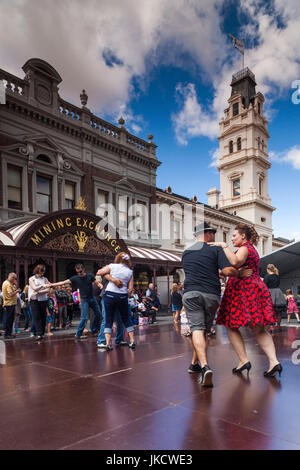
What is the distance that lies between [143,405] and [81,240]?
1234 cm

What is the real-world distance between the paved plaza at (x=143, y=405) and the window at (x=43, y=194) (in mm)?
12579

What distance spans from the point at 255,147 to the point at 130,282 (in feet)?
128

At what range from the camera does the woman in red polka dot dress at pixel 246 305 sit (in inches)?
146

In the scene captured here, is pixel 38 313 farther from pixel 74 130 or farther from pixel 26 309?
pixel 74 130

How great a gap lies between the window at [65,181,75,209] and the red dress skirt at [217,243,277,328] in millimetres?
14986

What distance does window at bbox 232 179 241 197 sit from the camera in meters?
41.8

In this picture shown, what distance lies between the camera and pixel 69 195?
17.9 metres

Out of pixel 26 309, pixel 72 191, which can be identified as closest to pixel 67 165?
pixel 72 191

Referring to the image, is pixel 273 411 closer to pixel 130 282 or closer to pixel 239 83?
pixel 130 282

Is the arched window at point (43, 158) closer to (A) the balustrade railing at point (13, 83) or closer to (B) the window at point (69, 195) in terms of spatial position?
(B) the window at point (69, 195)

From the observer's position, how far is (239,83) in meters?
47.5

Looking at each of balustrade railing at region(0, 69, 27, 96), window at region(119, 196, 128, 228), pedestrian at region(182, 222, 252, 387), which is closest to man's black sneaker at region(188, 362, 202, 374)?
pedestrian at region(182, 222, 252, 387)

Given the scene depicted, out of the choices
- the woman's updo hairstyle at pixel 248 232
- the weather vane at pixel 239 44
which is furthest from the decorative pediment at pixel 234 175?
the woman's updo hairstyle at pixel 248 232
